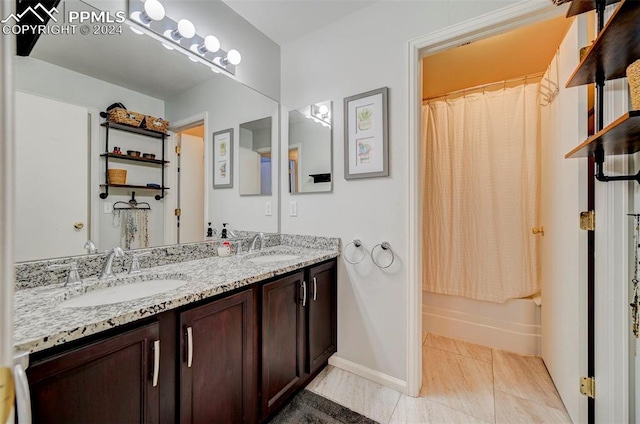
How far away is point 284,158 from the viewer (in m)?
2.21

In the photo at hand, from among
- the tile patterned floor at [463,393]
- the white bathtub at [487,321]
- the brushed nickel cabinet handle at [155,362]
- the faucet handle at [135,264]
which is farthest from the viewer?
the white bathtub at [487,321]

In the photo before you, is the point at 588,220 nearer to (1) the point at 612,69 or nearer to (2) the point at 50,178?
(1) the point at 612,69

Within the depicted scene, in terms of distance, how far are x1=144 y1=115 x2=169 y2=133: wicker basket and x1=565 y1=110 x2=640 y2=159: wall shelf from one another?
1.95 metres

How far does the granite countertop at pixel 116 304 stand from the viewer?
71cm

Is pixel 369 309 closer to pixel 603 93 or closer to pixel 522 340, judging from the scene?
pixel 522 340

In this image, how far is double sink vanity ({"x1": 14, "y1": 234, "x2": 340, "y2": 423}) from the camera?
2.41ft

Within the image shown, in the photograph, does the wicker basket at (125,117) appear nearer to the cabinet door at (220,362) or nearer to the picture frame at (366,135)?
the cabinet door at (220,362)

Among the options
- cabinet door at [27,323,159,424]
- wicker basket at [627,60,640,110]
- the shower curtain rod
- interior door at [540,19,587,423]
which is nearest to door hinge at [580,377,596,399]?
interior door at [540,19,587,423]

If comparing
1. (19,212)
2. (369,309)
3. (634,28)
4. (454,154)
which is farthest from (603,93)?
(19,212)

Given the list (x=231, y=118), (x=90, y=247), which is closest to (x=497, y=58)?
(x=231, y=118)

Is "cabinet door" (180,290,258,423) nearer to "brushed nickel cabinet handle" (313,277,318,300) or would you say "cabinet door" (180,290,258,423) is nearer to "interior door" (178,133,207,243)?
"brushed nickel cabinet handle" (313,277,318,300)

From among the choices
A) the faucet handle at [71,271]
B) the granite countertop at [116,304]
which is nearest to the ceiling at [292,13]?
the granite countertop at [116,304]

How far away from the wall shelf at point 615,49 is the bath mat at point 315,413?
1875 mm

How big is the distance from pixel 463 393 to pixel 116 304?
1.92 meters
